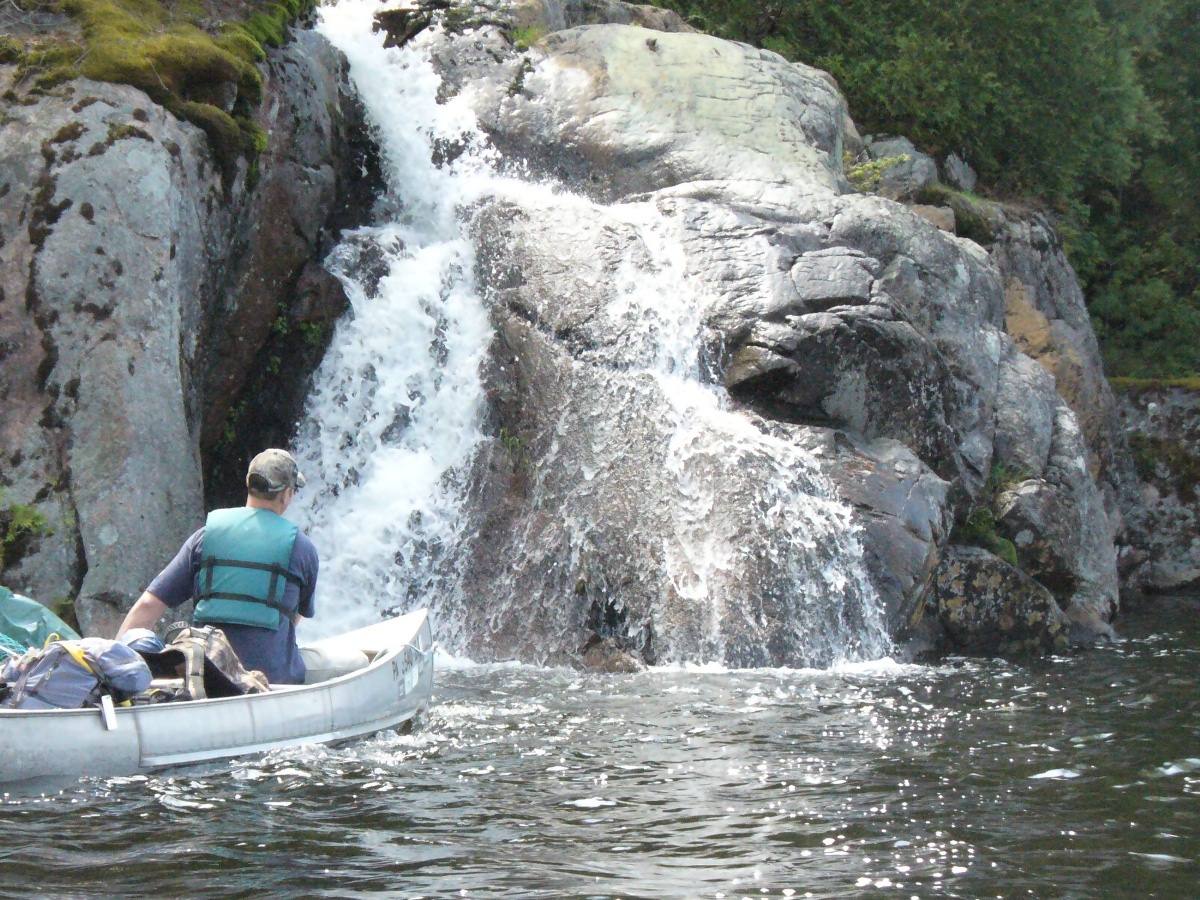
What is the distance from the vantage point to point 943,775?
5.78m

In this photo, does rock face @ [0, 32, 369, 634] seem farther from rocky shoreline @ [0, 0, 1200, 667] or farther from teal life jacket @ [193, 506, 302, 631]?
teal life jacket @ [193, 506, 302, 631]

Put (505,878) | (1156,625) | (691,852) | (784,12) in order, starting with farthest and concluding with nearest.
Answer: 1. (784,12)
2. (1156,625)
3. (691,852)
4. (505,878)

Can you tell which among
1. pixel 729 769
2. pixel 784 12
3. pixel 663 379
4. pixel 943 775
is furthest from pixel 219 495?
pixel 784 12

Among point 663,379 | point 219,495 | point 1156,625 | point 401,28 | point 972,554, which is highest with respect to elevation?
point 401,28

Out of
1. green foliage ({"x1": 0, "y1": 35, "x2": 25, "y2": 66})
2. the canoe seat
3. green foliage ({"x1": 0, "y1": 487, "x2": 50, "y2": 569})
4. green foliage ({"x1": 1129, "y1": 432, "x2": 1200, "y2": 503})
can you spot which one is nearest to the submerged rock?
the canoe seat

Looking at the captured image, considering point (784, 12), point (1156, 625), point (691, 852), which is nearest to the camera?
point (691, 852)

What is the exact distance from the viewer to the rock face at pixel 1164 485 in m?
16.5

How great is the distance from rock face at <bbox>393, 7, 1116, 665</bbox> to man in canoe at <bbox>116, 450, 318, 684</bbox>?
3.84 meters

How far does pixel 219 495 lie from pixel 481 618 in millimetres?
2911

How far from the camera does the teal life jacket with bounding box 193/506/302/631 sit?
20.0 ft

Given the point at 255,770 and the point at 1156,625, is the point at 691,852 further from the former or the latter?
the point at 1156,625

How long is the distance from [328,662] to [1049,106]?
56.4 feet

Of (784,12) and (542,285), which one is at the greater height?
(784,12)

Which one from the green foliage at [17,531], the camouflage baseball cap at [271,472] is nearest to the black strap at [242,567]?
the camouflage baseball cap at [271,472]
